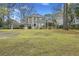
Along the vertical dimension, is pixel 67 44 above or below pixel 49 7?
below

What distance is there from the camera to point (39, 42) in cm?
566

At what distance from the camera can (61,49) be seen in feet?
18.5

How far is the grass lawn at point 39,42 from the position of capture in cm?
563

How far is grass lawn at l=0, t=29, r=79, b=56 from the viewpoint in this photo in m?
5.63

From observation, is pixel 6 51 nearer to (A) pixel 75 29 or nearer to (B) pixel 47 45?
(B) pixel 47 45

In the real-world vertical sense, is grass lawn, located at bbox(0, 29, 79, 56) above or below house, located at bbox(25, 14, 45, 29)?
below

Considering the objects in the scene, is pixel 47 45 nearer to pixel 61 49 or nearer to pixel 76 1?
pixel 61 49

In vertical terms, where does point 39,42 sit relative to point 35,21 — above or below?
below

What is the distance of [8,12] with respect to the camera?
5652 mm

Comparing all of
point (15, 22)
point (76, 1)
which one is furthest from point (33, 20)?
point (76, 1)

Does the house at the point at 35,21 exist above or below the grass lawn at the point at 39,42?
above

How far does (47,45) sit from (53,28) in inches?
8.5

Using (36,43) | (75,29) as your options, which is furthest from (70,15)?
(36,43)

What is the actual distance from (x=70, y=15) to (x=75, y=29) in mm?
178
